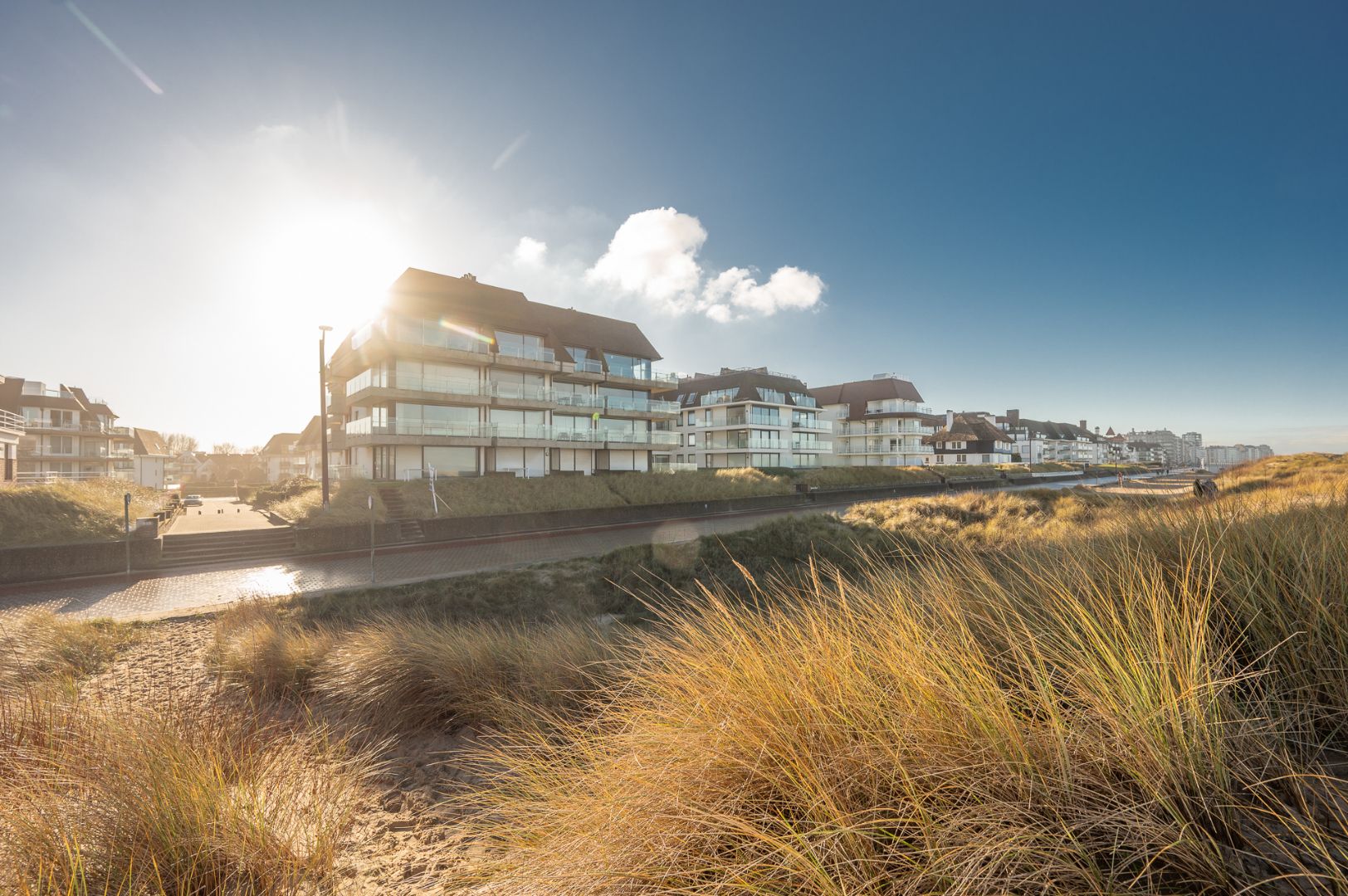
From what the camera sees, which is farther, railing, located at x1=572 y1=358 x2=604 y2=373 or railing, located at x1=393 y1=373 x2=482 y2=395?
railing, located at x1=572 y1=358 x2=604 y2=373

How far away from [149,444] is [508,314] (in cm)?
8429

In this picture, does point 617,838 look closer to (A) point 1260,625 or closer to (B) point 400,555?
(A) point 1260,625

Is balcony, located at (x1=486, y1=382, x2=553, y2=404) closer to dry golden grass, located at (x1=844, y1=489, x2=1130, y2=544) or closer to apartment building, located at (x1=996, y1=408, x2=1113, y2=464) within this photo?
dry golden grass, located at (x1=844, y1=489, x2=1130, y2=544)

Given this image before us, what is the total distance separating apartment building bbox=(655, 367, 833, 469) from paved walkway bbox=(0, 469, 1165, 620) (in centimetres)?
3062

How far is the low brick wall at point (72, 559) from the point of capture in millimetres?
13156

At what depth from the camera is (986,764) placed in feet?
6.41

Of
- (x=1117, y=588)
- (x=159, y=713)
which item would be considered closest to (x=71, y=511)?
(x=159, y=713)

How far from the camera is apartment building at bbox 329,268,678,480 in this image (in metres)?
29.0

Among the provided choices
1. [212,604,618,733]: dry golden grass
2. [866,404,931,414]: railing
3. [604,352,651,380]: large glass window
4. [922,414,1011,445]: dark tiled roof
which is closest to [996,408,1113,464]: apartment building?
[922,414,1011,445]: dark tiled roof

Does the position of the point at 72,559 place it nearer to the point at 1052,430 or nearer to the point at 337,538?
the point at 337,538

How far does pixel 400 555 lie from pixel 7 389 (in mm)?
59188

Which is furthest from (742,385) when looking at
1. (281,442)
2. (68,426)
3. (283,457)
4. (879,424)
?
(281,442)

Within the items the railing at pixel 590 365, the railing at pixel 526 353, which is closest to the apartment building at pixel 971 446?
the railing at pixel 590 365

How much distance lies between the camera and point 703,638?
3.43 meters
